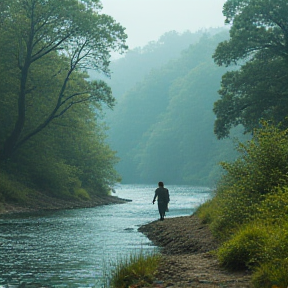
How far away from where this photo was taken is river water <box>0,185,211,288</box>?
13.0 m

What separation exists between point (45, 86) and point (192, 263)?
29.7 m

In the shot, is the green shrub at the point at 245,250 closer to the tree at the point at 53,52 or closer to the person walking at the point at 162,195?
the person walking at the point at 162,195

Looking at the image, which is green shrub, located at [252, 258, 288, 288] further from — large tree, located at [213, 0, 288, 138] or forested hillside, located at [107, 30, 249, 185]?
forested hillside, located at [107, 30, 249, 185]

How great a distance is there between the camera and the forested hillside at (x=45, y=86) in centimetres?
3734

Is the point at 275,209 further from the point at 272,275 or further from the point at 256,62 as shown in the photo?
the point at 256,62

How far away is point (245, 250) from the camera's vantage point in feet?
39.1

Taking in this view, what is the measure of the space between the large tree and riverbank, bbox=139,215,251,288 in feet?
43.4

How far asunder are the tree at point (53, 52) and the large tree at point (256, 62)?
8.72m

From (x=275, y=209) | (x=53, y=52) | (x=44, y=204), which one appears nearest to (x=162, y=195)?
(x=275, y=209)

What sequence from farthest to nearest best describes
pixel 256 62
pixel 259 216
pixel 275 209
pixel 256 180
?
pixel 256 62
pixel 256 180
pixel 259 216
pixel 275 209

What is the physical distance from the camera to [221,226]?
17.1 m

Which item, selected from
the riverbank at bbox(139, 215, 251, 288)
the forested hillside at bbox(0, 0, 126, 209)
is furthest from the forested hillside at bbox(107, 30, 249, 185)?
the riverbank at bbox(139, 215, 251, 288)

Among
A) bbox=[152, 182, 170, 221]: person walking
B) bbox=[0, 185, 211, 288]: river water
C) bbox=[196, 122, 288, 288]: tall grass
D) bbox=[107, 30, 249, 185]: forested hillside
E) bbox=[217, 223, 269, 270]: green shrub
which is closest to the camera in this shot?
bbox=[196, 122, 288, 288]: tall grass

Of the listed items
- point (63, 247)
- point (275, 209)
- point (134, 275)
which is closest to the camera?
point (134, 275)
